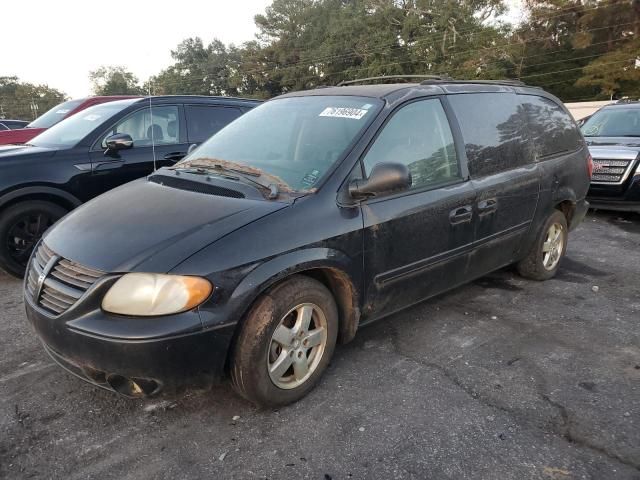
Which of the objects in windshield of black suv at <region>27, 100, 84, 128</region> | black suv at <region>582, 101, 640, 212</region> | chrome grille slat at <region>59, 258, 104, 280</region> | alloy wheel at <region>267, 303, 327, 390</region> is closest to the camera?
chrome grille slat at <region>59, 258, 104, 280</region>

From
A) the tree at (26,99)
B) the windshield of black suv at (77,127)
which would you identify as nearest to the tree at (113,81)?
the tree at (26,99)

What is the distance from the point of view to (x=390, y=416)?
Answer: 8.68ft

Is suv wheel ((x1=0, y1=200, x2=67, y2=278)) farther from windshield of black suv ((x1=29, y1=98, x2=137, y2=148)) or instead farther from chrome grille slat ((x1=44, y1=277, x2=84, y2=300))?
chrome grille slat ((x1=44, y1=277, x2=84, y2=300))

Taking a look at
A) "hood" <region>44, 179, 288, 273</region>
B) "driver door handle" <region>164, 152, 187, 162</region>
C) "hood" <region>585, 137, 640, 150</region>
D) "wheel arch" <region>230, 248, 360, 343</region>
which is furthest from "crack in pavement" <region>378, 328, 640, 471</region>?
"hood" <region>585, 137, 640, 150</region>

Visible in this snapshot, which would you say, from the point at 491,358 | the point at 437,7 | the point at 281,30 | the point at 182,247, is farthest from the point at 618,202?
the point at 281,30

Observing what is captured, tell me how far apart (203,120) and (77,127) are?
1421 mm

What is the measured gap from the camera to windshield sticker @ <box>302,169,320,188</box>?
9.32ft

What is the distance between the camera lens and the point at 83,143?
5082mm

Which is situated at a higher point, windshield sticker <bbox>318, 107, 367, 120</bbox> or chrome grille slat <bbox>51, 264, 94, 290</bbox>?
windshield sticker <bbox>318, 107, 367, 120</bbox>

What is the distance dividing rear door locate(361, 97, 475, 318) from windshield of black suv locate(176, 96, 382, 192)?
0.22 metres

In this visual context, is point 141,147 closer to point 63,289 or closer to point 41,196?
point 41,196

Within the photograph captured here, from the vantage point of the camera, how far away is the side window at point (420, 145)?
122 inches

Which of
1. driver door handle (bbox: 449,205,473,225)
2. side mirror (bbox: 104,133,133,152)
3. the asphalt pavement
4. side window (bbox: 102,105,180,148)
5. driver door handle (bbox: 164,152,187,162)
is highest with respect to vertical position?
side window (bbox: 102,105,180,148)

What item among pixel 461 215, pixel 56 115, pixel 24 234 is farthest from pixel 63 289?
pixel 56 115
